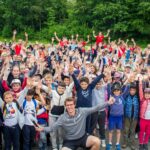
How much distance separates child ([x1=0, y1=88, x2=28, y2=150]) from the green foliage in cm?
2929

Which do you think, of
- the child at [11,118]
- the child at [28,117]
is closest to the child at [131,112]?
the child at [28,117]

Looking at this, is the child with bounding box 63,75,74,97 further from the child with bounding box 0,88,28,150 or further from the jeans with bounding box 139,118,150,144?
the jeans with bounding box 139,118,150,144

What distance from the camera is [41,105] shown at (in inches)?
257

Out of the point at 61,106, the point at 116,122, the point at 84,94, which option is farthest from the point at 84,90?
the point at 116,122

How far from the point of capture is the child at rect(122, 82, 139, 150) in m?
6.80

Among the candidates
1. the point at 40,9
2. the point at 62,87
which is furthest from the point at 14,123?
the point at 40,9

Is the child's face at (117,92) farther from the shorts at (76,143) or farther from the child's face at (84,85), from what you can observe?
the shorts at (76,143)

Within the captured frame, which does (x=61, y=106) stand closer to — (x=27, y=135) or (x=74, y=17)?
(x=27, y=135)

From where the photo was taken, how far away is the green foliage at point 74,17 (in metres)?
34.5

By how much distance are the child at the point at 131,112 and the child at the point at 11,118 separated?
233 centimetres

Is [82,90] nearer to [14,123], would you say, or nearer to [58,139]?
[58,139]

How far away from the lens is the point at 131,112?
22.3ft

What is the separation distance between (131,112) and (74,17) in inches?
1300

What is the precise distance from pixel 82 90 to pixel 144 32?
93.7 feet
